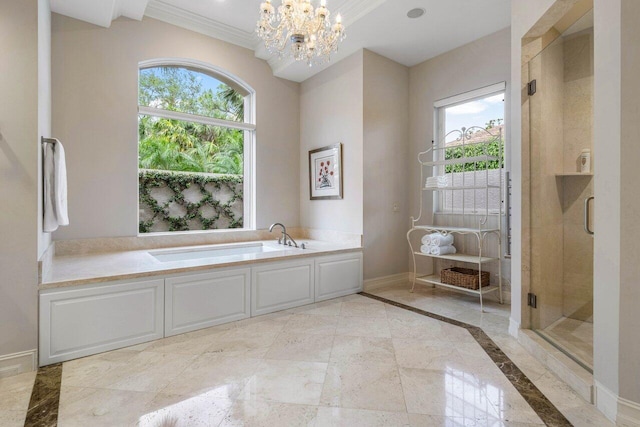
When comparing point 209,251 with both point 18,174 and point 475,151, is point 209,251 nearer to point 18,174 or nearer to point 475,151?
point 18,174

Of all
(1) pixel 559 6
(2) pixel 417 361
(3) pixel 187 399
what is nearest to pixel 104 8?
(3) pixel 187 399

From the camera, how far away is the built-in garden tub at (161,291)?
218 centimetres

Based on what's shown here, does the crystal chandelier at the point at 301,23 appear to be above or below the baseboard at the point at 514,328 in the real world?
above

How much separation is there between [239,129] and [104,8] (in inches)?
73.4

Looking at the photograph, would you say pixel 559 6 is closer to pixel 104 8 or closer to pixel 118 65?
pixel 104 8

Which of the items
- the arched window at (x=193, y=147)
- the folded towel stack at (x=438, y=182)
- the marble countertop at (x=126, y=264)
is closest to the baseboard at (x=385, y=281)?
the marble countertop at (x=126, y=264)

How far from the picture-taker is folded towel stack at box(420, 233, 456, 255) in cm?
365

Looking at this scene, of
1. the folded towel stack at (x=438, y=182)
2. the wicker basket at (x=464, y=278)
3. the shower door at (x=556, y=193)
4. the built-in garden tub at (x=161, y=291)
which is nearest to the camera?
the built-in garden tub at (x=161, y=291)

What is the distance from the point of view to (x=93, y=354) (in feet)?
7.43

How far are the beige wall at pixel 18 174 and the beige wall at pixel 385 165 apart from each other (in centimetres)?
306

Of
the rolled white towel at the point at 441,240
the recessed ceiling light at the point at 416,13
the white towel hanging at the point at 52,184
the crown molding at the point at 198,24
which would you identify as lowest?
the rolled white towel at the point at 441,240

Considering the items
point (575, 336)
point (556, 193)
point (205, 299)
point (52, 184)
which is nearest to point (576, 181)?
point (556, 193)

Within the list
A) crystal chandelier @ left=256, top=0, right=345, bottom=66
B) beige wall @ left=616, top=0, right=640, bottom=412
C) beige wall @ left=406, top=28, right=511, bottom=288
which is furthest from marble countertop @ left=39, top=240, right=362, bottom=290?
beige wall @ left=616, top=0, right=640, bottom=412

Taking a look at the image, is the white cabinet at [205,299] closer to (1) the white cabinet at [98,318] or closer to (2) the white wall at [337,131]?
(1) the white cabinet at [98,318]
